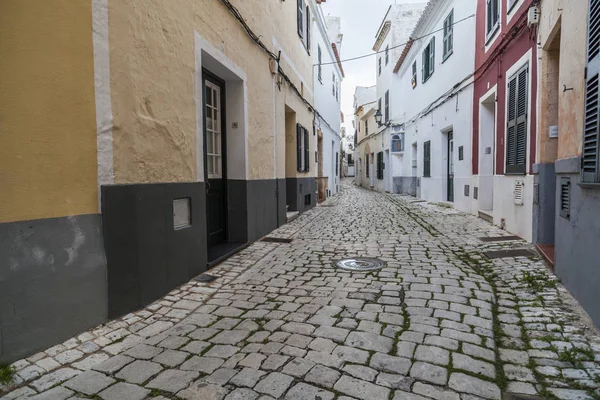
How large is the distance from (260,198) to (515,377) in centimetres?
531

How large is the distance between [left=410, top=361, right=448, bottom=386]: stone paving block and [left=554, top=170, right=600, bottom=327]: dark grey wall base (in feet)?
4.86

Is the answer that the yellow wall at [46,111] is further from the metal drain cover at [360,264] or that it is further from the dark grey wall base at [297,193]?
the dark grey wall base at [297,193]

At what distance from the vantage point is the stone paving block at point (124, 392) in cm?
221

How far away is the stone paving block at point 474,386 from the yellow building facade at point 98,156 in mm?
2685

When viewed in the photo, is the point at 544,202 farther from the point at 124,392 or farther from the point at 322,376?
the point at 124,392

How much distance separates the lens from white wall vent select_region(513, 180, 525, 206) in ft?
20.5

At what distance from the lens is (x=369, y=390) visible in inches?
87.8

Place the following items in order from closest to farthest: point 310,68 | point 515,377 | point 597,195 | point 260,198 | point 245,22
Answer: point 515,377 < point 597,195 < point 245,22 < point 260,198 < point 310,68

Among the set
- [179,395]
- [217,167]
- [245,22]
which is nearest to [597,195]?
[179,395]

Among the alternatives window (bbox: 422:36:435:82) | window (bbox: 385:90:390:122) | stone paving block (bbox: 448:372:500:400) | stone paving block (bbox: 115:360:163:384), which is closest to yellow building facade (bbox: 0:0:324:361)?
stone paving block (bbox: 115:360:163:384)

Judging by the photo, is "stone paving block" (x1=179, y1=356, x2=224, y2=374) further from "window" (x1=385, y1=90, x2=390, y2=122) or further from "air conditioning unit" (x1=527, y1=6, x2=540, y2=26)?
"window" (x1=385, y1=90, x2=390, y2=122)

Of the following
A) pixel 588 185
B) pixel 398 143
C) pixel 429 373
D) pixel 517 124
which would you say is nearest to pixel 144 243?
pixel 429 373

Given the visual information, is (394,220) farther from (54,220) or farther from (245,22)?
(54,220)

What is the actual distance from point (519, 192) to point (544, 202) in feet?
3.97
